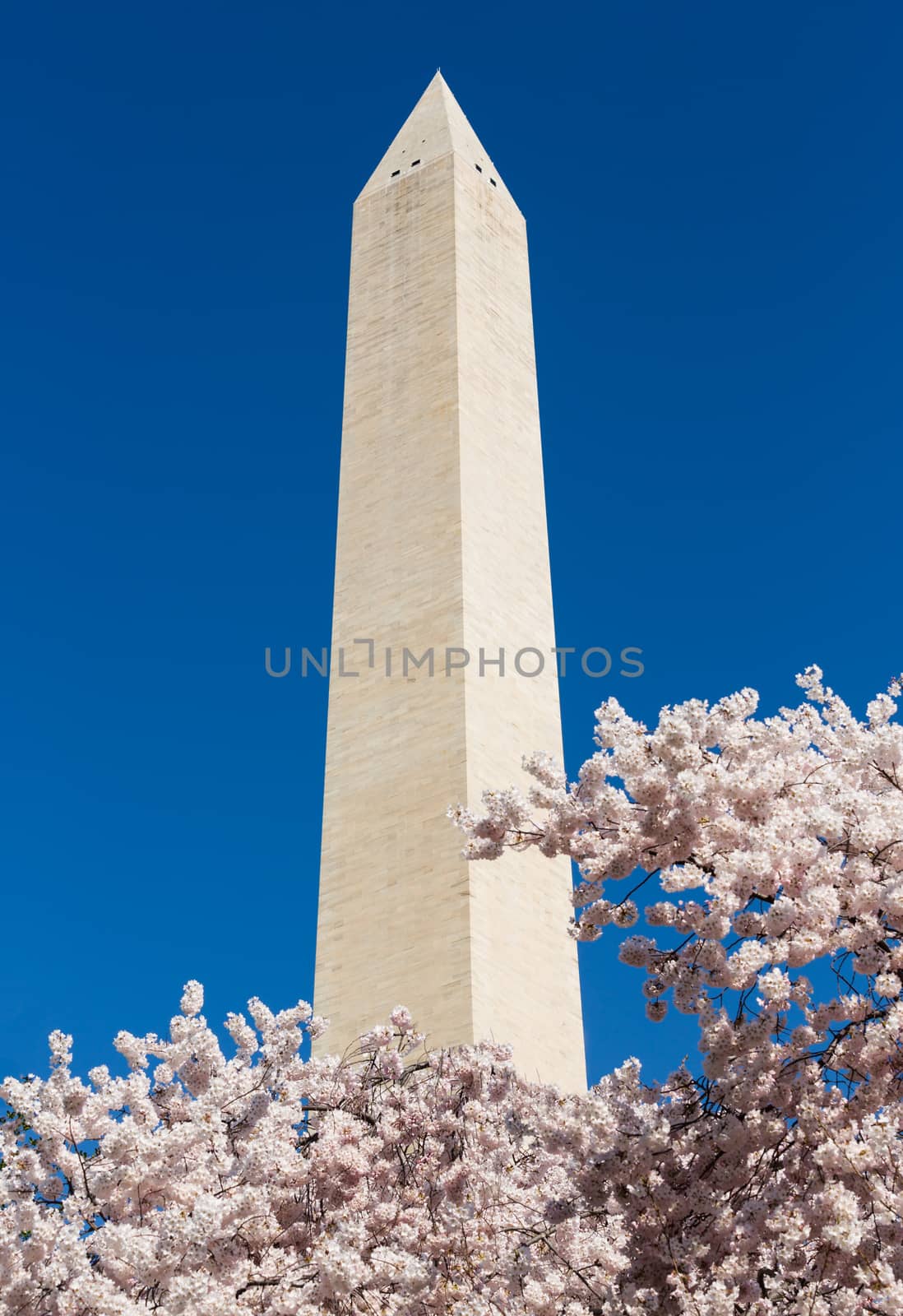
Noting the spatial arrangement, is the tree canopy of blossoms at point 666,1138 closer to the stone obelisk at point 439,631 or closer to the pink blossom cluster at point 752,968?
the pink blossom cluster at point 752,968

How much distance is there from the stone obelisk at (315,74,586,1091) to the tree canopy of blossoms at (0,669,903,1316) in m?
7.68

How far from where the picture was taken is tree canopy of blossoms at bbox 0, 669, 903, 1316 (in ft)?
22.7

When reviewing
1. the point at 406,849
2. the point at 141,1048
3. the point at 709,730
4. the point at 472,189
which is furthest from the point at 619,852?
the point at 472,189

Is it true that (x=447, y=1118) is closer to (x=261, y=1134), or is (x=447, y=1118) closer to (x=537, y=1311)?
(x=261, y=1134)

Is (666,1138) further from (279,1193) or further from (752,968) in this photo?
(279,1193)

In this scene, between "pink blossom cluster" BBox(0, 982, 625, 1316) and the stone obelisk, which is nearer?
"pink blossom cluster" BBox(0, 982, 625, 1316)

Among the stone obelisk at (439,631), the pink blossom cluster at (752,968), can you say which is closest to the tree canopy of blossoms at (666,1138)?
the pink blossom cluster at (752,968)

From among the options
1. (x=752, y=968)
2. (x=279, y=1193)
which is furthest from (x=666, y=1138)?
(x=279, y=1193)

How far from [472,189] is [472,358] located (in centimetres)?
366

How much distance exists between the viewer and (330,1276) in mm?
7266

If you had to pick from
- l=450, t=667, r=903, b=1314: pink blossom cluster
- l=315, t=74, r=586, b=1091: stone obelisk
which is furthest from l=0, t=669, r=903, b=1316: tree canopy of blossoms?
l=315, t=74, r=586, b=1091: stone obelisk

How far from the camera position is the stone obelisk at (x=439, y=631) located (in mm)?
17203

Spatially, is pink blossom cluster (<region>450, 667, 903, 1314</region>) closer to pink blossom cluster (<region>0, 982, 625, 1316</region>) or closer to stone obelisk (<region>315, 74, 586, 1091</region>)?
pink blossom cluster (<region>0, 982, 625, 1316</region>)

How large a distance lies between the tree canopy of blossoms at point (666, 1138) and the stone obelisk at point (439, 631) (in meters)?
7.68
